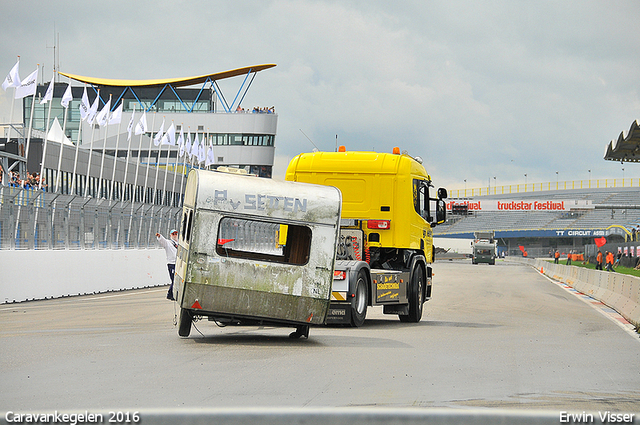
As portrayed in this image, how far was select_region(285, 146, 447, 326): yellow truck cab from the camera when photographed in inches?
580

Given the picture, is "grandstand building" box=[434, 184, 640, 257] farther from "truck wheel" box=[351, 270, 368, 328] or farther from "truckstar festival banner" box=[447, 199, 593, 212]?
"truck wheel" box=[351, 270, 368, 328]

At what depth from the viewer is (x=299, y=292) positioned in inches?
433

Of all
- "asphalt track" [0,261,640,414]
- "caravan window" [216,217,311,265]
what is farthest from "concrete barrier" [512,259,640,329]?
"caravan window" [216,217,311,265]

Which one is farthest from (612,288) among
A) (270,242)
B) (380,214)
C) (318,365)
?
(318,365)

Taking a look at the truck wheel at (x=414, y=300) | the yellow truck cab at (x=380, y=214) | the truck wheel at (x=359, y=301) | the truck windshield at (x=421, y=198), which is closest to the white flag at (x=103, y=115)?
the yellow truck cab at (x=380, y=214)

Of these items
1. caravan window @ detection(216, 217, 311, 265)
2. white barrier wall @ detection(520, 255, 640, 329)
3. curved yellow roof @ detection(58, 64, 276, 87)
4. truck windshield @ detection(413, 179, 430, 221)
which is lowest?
white barrier wall @ detection(520, 255, 640, 329)

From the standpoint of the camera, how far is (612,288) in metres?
21.7

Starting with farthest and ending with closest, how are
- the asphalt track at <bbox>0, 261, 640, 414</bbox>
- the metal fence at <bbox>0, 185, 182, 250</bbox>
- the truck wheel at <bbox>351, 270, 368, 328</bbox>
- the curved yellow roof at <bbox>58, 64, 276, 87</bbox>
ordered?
the curved yellow roof at <bbox>58, 64, 276, 87</bbox>
the metal fence at <bbox>0, 185, 182, 250</bbox>
the truck wheel at <bbox>351, 270, 368, 328</bbox>
the asphalt track at <bbox>0, 261, 640, 414</bbox>

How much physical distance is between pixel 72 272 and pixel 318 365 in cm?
1531

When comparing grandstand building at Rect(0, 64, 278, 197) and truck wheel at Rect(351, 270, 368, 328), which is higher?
grandstand building at Rect(0, 64, 278, 197)

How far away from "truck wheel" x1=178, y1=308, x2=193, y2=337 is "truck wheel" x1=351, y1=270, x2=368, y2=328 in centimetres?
313

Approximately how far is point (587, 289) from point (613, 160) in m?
6.29

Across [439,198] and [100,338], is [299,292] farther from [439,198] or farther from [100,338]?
[439,198]

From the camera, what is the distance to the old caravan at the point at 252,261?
421 inches
